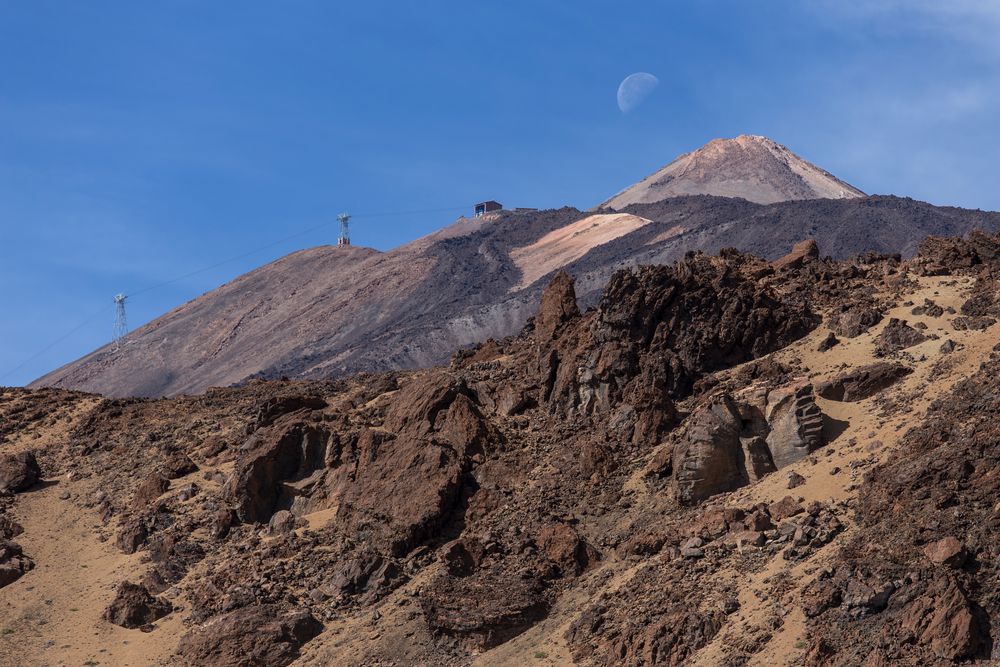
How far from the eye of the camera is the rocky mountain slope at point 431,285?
134 meters

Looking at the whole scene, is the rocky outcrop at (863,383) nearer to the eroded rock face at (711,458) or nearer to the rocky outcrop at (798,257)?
the eroded rock face at (711,458)

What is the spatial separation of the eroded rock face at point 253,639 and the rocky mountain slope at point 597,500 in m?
0.09

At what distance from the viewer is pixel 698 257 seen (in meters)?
50.7

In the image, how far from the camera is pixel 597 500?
39.7m

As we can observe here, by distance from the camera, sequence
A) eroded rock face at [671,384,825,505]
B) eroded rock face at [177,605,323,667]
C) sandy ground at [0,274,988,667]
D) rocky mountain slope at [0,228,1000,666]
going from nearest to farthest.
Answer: rocky mountain slope at [0,228,1000,666]
sandy ground at [0,274,988,667]
eroded rock face at [671,384,825,505]
eroded rock face at [177,605,323,667]

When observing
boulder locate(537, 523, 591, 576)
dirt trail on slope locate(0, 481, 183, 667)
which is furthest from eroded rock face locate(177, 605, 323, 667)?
boulder locate(537, 523, 591, 576)

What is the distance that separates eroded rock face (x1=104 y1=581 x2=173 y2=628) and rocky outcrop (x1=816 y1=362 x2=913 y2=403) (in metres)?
20.6

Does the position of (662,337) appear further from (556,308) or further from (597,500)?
(597,500)

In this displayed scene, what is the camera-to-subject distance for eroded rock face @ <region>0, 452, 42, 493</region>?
50.6 meters

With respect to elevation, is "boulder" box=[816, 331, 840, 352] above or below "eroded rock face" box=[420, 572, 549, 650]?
above

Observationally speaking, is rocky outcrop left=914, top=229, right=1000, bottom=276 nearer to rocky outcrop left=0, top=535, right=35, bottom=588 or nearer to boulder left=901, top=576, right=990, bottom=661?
boulder left=901, top=576, right=990, bottom=661

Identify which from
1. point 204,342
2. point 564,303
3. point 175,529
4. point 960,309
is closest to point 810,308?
point 960,309

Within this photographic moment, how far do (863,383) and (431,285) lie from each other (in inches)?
4994

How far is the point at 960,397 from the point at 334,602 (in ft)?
59.4
